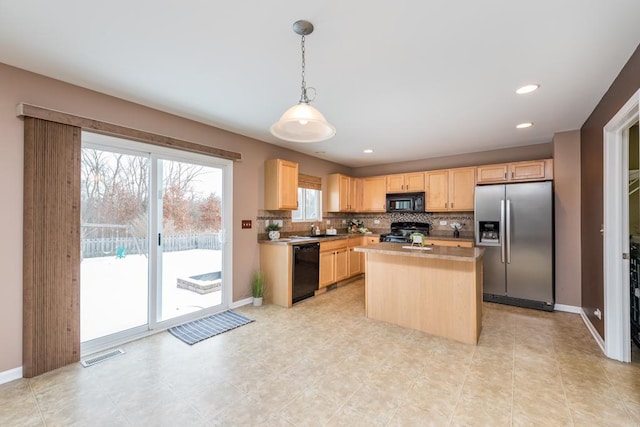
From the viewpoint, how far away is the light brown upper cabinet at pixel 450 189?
487cm

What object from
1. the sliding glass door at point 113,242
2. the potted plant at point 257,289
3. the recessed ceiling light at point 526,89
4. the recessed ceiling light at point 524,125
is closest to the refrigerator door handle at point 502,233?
the recessed ceiling light at point 524,125

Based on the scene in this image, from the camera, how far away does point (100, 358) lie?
8.47 ft

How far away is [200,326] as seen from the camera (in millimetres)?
3324

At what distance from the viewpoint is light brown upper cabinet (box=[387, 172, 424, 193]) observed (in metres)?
5.43

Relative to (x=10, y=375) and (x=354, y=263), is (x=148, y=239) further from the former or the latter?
(x=354, y=263)

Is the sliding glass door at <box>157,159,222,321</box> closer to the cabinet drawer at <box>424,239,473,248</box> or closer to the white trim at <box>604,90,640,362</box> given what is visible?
the cabinet drawer at <box>424,239,473,248</box>

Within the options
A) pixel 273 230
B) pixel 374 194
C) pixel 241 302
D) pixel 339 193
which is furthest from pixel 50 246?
pixel 374 194

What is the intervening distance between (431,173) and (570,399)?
12.8 feet

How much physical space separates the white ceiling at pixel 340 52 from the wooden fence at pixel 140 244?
1466 millimetres

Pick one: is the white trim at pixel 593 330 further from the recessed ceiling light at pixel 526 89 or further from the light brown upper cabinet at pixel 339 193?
the light brown upper cabinet at pixel 339 193

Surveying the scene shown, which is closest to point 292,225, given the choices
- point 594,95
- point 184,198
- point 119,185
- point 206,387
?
point 184,198

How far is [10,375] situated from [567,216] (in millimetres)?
6245

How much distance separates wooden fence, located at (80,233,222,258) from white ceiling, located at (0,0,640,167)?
147 centimetres

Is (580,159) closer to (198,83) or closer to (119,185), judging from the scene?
(198,83)
